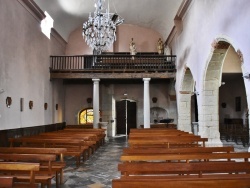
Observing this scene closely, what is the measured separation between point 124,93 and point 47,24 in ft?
25.3

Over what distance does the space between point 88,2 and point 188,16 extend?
6.21 metres

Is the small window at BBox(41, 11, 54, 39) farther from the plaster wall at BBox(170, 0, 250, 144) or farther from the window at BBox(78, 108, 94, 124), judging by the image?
the plaster wall at BBox(170, 0, 250, 144)

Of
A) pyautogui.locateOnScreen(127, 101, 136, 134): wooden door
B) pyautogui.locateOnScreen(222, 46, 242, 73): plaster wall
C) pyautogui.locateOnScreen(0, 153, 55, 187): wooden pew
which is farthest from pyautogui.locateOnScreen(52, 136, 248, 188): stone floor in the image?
pyautogui.locateOnScreen(127, 101, 136, 134): wooden door

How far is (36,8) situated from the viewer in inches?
522

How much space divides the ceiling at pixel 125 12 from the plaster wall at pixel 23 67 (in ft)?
5.11

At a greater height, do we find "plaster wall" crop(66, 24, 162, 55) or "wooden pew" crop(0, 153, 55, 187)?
"plaster wall" crop(66, 24, 162, 55)

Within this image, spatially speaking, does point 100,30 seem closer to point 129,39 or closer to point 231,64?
point 231,64

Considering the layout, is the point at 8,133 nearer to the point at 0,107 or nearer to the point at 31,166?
the point at 0,107

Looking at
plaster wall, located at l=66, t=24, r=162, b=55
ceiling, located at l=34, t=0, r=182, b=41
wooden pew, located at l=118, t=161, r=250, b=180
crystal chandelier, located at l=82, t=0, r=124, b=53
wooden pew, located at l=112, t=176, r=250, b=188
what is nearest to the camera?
wooden pew, located at l=112, t=176, r=250, b=188

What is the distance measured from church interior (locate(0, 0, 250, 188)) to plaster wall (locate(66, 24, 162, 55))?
73 millimetres

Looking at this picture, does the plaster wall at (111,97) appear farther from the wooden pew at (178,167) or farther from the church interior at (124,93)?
the wooden pew at (178,167)

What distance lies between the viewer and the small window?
15.0m

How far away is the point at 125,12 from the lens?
18.7 metres

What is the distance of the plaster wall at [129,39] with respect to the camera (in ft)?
68.2
